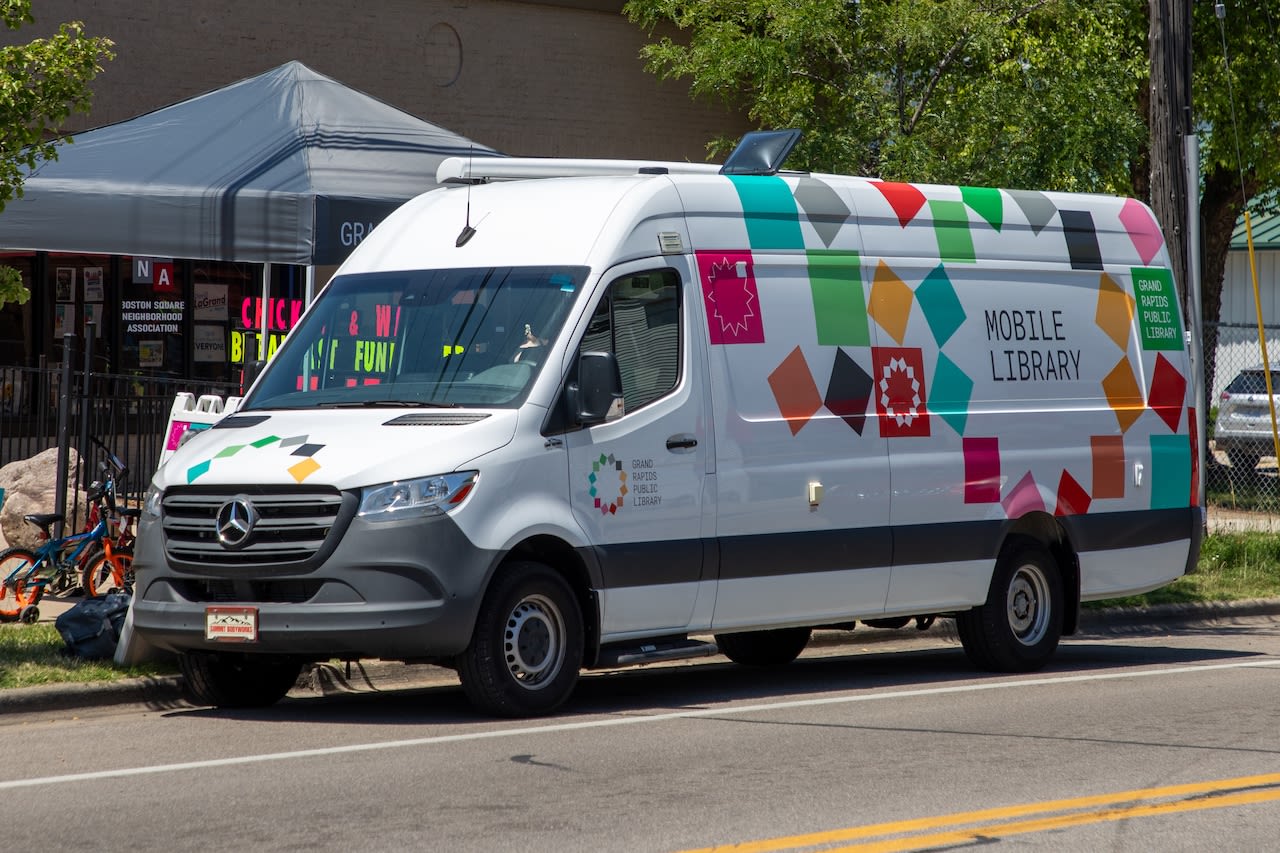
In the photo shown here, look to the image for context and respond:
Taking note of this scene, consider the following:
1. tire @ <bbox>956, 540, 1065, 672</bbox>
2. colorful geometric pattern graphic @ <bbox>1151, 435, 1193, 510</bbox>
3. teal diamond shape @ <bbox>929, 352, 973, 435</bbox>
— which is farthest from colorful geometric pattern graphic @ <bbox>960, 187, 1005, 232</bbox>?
tire @ <bbox>956, 540, 1065, 672</bbox>

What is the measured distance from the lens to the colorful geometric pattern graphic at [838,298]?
395 inches

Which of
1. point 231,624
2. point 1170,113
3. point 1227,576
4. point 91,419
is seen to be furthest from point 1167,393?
point 91,419

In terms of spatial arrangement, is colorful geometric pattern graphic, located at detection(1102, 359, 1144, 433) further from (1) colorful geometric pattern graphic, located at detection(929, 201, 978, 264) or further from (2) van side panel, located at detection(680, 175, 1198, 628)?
(1) colorful geometric pattern graphic, located at detection(929, 201, 978, 264)

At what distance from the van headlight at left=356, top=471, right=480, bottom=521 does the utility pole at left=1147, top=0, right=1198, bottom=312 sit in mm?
9372

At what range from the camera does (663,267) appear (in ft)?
30.6

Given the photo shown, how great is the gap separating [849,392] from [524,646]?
8.60 ft

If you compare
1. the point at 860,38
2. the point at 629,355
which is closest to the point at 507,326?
the point at 629,355

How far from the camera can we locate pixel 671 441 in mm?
9156

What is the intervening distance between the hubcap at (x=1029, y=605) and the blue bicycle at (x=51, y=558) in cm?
619

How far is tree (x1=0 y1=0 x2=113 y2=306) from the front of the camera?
1060cm

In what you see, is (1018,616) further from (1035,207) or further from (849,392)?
(1035,207)

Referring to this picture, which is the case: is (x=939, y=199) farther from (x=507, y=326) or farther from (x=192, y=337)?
(x=192, y=337)

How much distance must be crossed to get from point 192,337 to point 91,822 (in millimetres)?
14092

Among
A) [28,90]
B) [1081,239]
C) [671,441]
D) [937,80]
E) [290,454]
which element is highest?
[937,80]
